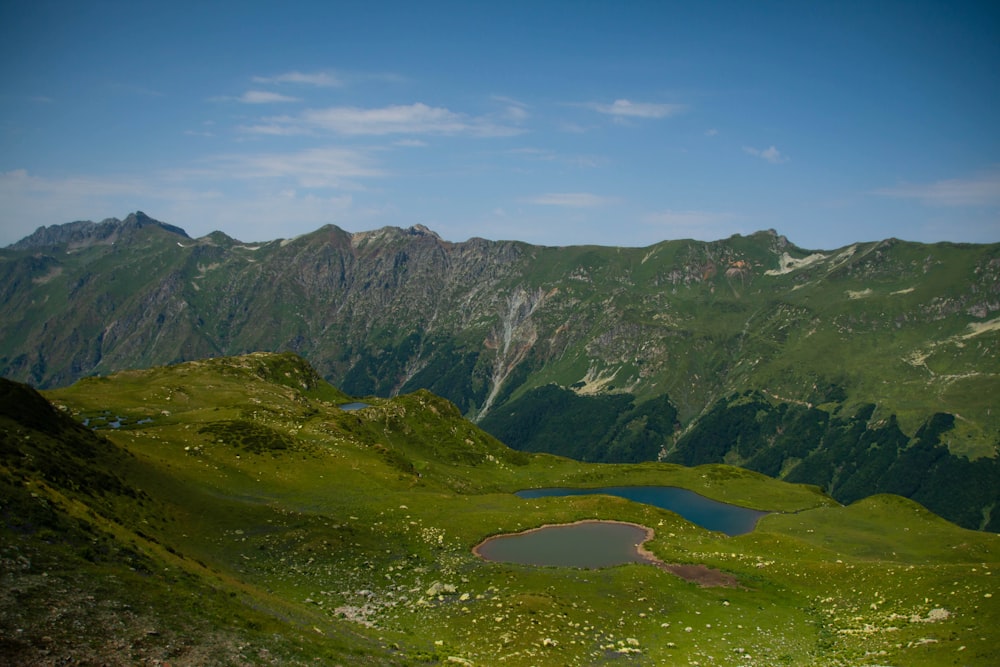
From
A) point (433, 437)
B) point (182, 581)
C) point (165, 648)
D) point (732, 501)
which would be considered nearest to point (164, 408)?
point (433, 437)

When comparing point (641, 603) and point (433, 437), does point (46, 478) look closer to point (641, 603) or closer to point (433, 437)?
point (641, 603)

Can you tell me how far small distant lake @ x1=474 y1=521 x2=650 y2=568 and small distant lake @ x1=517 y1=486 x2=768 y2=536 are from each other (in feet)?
162

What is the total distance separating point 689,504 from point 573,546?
295 feet

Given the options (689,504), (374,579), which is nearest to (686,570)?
(374,579)

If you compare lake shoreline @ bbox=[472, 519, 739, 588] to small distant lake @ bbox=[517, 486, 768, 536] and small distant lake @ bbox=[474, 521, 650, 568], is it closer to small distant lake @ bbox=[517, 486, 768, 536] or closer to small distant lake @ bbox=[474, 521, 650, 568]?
small distant lake @ bbox=[474, 521, 650, 568]

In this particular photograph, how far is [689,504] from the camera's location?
508 feet

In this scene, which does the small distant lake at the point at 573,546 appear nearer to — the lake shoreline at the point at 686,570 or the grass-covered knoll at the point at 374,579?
the lake shoreline at the point at 686,570

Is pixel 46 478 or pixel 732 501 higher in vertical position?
pixel 46 478

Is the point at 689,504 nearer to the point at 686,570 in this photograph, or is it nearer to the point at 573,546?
the point at 573,546

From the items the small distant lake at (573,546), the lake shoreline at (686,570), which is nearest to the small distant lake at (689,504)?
the small distant lake at (573,546)

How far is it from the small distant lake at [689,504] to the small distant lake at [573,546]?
49528mm

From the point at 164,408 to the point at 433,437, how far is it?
68.8 m

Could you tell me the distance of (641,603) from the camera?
53656 millimetres

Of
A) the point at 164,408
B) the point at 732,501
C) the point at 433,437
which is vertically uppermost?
the point at 164,408
